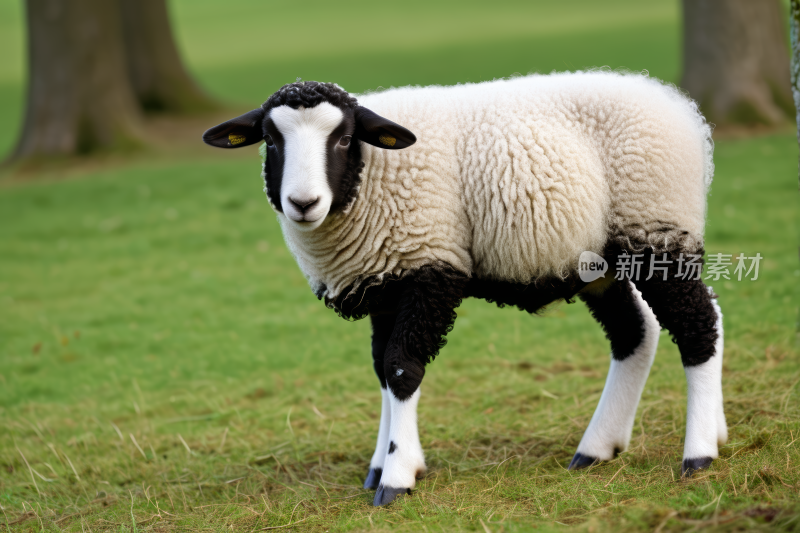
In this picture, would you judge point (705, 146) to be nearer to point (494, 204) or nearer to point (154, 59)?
point (494, 204)

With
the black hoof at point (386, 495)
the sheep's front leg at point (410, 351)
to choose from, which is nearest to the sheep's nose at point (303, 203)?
the sheep's front leg at point (410, 351)

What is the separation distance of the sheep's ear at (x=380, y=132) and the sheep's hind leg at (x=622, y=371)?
1.39 m

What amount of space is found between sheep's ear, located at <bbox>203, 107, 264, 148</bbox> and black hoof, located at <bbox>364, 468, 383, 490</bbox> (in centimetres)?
179

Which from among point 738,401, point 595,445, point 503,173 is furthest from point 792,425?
point 503,173

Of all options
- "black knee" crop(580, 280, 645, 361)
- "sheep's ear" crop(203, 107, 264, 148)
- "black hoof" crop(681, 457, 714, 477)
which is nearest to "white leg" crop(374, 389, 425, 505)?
"black knee" crop(580, 280, 645, 361)

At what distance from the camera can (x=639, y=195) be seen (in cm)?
374

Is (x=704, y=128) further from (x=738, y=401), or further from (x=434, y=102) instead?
(x=738, y=401)

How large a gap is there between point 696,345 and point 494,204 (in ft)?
3.89

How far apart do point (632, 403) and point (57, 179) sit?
38.2 feet

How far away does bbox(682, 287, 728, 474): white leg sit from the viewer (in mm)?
3750

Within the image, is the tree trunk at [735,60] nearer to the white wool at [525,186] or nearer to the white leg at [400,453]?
the white wool at [525,186]

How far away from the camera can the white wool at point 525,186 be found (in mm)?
Result: 3703

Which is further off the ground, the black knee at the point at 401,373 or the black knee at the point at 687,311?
the black knee at the point at 687,311

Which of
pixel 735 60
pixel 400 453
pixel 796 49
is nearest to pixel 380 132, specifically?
pixel 400 453
